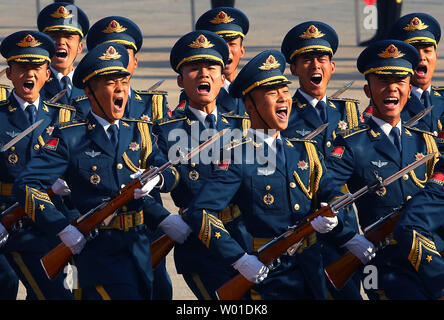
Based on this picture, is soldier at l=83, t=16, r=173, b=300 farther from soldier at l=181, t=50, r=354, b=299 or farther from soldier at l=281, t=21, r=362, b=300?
soldier at l=181, t=50, r=354, b=299

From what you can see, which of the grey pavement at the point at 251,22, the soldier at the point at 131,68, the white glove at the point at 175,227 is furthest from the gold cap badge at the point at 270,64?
the grey pavement at the point at 251,22

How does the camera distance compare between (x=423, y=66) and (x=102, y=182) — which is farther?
(x=423, y=66)

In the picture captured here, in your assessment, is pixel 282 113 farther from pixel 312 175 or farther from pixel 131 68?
pixel 131 68

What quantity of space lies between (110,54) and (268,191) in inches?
66.8

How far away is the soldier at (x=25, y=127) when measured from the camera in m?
10.1

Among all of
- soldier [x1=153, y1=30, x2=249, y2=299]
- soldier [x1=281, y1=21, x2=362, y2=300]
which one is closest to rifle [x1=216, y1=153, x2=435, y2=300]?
soldier [x1=153, y1=30, x2=249, y2=299]

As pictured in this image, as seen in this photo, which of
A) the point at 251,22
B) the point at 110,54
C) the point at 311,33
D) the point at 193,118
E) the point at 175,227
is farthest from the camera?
the point at 251,22

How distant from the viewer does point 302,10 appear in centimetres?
3312

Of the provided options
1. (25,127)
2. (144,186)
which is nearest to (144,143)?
(144,186)

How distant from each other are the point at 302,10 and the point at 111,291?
24.6 meters

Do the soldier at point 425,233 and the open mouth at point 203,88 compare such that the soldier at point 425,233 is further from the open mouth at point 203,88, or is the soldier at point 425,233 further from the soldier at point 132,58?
the soldier at point 132,58

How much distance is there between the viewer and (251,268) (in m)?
8.26

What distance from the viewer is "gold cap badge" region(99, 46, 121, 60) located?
9375 mm
